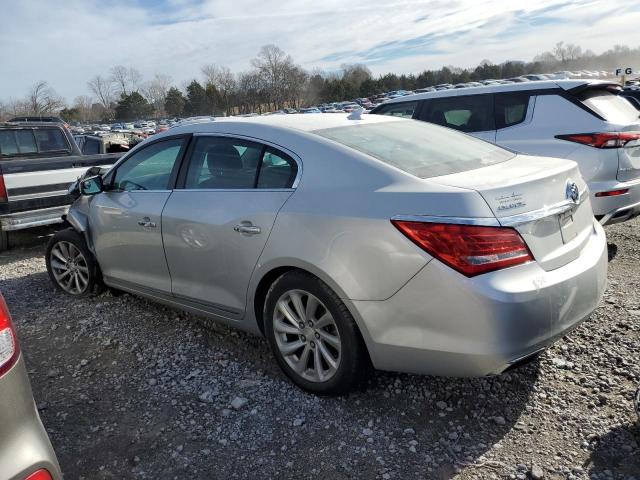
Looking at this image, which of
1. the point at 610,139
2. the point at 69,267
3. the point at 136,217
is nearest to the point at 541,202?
the point at 136,217

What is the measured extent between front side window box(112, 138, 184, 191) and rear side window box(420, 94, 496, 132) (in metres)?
3.79

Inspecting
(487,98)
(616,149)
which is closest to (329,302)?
(616,149)

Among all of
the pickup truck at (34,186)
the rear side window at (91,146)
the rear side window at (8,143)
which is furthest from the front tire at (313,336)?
the rear side window at (91,146)

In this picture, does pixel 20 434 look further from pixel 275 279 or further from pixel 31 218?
pixel 31 218

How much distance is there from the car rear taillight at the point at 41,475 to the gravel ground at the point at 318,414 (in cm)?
102

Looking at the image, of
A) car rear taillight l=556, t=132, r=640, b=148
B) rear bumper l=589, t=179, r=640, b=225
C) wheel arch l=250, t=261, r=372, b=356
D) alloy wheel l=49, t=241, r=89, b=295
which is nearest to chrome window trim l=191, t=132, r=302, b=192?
wheel arch l=250, t=261, r=372, b=356

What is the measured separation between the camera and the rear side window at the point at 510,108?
5.75m

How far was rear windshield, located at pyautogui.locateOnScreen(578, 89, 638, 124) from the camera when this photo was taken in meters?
5.20

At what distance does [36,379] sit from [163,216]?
1.37 meters

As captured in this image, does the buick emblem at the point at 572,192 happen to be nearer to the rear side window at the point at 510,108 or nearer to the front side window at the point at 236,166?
the front side window at the point at 236,166

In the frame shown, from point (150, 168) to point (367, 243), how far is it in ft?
7.48

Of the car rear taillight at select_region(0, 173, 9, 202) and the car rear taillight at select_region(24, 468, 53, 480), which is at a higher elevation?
the car rear taillight at select_region(0, 173, 9, 202)

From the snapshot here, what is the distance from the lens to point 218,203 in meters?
3.30

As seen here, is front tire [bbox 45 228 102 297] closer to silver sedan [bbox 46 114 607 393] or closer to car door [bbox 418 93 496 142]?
silver sedan [bbox 46 114 607 393]
